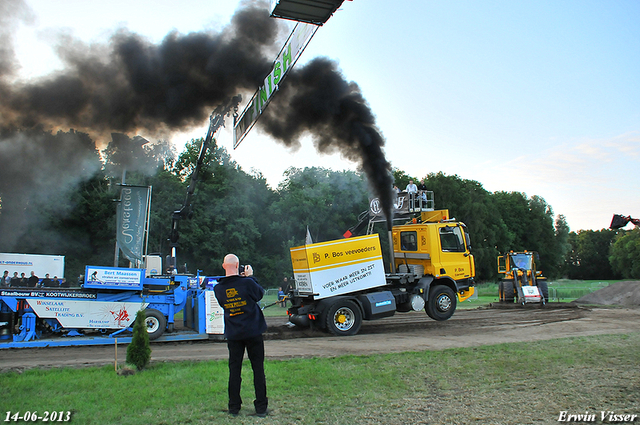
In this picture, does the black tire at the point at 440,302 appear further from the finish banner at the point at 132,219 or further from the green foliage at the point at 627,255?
the green foliage at the point at 627,255

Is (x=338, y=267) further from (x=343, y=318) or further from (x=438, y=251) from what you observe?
(x=438, y=251)

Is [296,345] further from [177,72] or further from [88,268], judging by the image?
[177,72]

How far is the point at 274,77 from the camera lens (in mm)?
14734

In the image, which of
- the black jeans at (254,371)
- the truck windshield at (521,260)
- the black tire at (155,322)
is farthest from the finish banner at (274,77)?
the truck windshield at (521,260)

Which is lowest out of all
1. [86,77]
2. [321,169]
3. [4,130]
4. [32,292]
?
[32,292]

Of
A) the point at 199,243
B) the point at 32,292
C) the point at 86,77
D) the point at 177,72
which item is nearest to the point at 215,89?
the point at 177,72

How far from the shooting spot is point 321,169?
52.5 metres

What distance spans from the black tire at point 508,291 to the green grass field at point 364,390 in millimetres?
14125

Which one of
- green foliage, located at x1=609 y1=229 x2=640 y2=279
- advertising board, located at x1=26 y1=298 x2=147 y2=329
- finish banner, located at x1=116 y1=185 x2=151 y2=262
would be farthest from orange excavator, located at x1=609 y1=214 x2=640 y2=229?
green foliage, located at x1=609 y1=229 x2=640 y2=279

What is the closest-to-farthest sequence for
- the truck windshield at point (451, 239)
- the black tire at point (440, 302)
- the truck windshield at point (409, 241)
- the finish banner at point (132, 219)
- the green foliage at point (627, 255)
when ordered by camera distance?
1. the black tire at point (440, 302)
2. the truck windshield at point (451, 239)
3. the truck windshield at point (409, 241)
4. the finish banner at point (132, 219)
5. the green foliage at point (627, 255)

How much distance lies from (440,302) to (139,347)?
9.58 m

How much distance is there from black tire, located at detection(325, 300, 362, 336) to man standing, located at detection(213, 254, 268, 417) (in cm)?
726

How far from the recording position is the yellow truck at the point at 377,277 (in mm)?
12484

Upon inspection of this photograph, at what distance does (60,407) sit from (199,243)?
129ft
